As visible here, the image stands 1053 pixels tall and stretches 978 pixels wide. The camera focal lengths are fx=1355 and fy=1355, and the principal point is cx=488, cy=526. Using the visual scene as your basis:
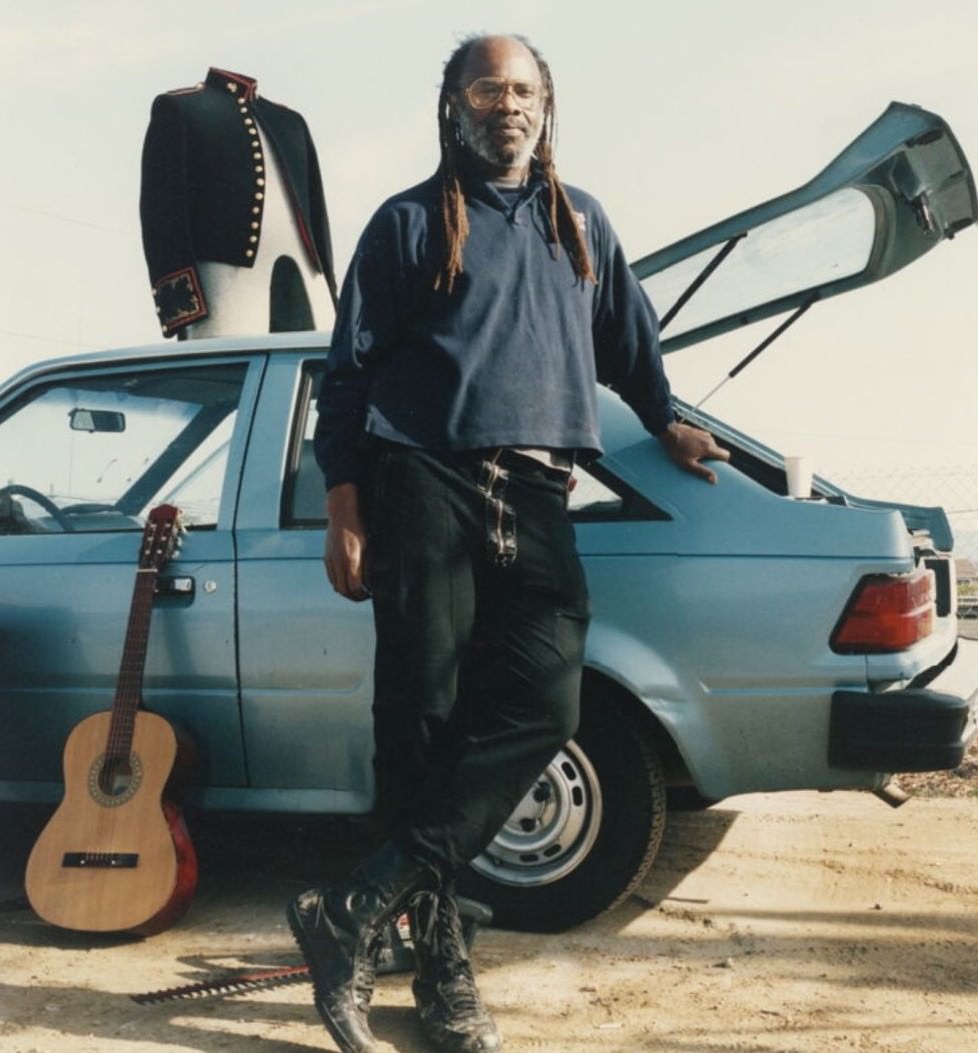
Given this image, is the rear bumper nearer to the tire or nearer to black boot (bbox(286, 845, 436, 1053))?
the tire

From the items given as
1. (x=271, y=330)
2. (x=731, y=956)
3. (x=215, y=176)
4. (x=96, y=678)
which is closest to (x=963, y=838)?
(x=731, y=956)

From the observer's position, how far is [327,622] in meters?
3.43

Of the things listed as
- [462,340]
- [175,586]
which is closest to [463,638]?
[462,340]

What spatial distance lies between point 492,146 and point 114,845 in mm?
→ 1998

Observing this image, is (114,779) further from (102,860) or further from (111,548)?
(111,548)

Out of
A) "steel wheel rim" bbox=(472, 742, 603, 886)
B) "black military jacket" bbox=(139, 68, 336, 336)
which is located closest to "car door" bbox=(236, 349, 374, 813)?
"steel wheel rim" bbox=(472, 742, 603, 886)

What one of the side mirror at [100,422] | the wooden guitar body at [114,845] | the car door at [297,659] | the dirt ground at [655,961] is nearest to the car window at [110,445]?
the side mirror at [100,422]

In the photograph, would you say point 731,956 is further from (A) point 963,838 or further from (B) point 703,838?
(A) point 963,838

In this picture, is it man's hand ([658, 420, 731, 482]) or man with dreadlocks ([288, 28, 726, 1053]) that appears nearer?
man with dreadlocks ([288, 28, 726, 1053])

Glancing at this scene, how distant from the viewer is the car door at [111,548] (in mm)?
3559

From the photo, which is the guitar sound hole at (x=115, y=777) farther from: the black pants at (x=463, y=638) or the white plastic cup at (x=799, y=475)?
the white plastic cup at (x=799, y=475)

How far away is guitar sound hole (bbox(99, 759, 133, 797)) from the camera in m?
3.53

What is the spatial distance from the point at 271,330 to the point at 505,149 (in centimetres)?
311

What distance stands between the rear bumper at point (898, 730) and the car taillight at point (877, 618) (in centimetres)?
11
